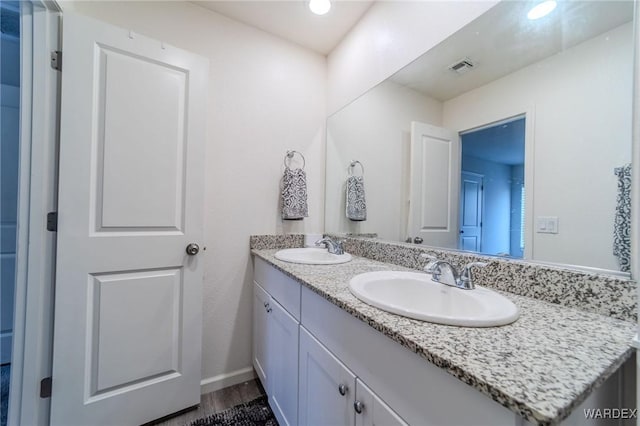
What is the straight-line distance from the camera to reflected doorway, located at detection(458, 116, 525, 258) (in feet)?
2.93

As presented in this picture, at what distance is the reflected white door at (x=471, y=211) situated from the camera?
3.35ft

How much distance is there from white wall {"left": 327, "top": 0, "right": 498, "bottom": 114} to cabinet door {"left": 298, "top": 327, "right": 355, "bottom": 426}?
1367mm

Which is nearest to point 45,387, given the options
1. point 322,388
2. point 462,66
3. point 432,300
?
point 322,388

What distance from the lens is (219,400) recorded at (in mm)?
1452

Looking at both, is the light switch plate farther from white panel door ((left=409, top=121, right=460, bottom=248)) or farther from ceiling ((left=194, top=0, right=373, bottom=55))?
ceiling ((left=194, top=0, right=373, bottom=55))

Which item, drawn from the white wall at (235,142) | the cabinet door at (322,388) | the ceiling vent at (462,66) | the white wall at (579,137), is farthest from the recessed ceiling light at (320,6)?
the cabinet door at (322,388)

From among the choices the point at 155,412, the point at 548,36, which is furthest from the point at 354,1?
the point at 155,412

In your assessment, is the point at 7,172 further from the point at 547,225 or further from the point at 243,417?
the point at 547,225

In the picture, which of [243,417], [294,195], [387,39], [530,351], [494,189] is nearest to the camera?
[530,351]

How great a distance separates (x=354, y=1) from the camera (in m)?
1.47

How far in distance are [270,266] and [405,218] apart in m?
0.76

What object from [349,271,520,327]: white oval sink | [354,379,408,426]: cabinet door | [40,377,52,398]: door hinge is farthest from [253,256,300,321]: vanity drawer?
[40,377,52,398]: door hinge

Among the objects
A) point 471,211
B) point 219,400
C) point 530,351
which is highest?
point 471,211

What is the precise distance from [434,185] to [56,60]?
1.78 meters
